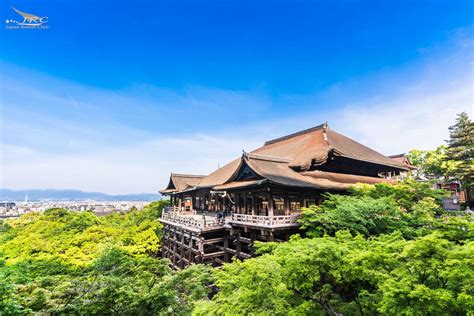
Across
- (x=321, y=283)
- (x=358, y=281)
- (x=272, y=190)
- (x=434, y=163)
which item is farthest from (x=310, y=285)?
(x=434, y=163)

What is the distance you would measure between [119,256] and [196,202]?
1784 centimetres

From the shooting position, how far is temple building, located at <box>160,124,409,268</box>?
51.3ft

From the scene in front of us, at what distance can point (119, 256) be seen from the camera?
1416 centimetres

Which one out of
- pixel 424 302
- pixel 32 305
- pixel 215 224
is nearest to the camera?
pixel 424 302

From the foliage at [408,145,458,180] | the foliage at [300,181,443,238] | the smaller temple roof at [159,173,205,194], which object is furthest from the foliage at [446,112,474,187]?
the smaller temple roof at [159,173,205,194]

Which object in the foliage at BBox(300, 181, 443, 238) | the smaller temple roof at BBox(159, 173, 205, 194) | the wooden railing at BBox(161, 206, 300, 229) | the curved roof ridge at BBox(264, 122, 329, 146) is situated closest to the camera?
the foliage at BBox(300, 181, 443, 238)

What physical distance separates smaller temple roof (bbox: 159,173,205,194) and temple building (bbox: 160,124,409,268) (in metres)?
5.71

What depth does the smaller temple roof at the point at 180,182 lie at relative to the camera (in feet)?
103

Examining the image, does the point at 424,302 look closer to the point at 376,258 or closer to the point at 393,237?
the point at 376,258

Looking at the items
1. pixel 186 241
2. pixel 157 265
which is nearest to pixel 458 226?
pixel 157 265

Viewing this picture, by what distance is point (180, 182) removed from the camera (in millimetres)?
32062

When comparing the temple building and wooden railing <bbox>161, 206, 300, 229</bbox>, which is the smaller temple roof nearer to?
the temple building

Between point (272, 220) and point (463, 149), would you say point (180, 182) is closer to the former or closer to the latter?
point (272, 220)

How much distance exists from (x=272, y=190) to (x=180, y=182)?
1909 centimetres
